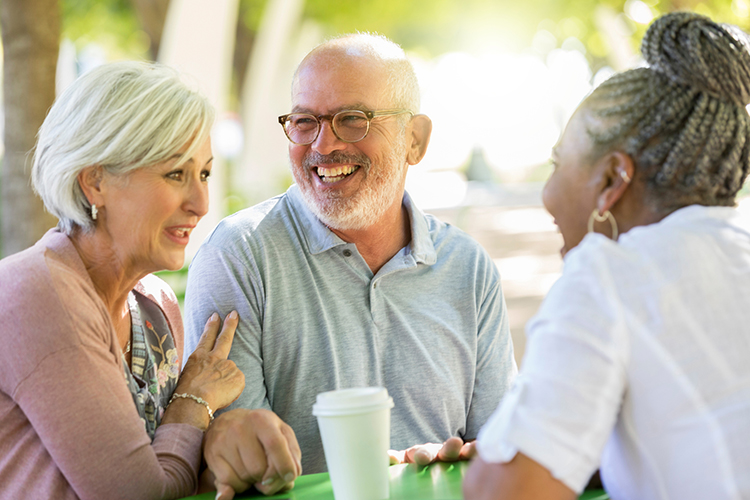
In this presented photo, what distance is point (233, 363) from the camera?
6.98ft

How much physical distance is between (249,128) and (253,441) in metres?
11.3

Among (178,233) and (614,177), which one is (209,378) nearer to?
(178,233)

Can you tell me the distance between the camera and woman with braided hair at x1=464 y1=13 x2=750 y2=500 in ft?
3.83

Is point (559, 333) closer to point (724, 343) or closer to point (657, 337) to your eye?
point (657, 337)

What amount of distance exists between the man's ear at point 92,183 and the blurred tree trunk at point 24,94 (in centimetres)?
245

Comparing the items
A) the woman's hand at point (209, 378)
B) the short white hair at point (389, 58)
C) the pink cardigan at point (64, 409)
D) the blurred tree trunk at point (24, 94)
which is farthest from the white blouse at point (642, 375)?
the blurred tree trunk at point (24, 94)

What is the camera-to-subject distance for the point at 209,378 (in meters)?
2.05

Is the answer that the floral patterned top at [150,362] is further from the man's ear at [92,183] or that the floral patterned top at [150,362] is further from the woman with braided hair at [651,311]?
the woman with braided hair at [651,311]

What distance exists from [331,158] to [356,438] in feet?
4.43

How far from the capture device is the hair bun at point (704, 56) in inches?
55.7

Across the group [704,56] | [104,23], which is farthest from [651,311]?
[104,23]

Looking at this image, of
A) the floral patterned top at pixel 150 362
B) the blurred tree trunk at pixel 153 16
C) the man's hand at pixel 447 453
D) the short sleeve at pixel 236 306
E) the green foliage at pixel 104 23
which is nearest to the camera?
the man's hand at pixel 447 453

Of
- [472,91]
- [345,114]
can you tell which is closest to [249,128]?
[345,114]

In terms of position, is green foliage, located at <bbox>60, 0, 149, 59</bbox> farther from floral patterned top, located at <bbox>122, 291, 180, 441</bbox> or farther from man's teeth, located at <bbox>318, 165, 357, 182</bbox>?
floral patterned top, located at <bbox>122, 291, 180, 441</bbox>
